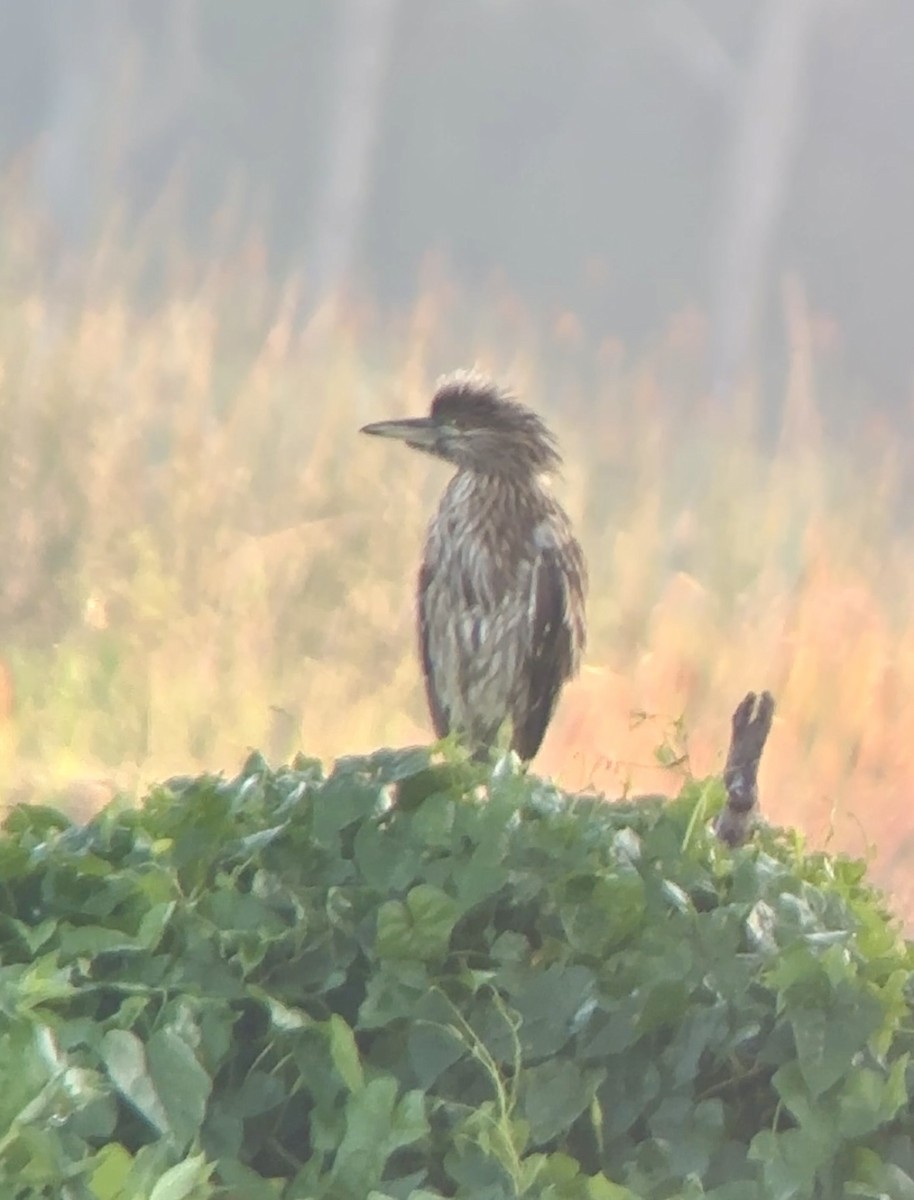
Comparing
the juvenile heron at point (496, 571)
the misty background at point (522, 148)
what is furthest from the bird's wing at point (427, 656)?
the misty background at point (522, 148)

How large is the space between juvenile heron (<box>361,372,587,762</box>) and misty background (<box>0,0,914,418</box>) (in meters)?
0.24

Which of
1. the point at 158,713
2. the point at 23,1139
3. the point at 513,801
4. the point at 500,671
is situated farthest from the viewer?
the point at 158,713

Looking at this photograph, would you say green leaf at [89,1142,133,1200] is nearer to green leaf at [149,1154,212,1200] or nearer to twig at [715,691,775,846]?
green leaf at [149,1154,212,1200]

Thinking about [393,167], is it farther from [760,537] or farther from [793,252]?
[760,537]

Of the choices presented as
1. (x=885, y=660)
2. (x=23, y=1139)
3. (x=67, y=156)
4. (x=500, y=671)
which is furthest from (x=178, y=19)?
(x=23, y=1139)

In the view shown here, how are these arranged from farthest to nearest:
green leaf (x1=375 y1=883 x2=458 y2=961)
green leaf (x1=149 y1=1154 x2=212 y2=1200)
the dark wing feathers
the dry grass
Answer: the dry grass
the dark wing feathers
green leaf (x1=375 y1=883 x2=458 y2=961)
green leaf (x1=149 y1=1154 x2=212 y2=1200)

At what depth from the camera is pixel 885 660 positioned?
1.65 meters

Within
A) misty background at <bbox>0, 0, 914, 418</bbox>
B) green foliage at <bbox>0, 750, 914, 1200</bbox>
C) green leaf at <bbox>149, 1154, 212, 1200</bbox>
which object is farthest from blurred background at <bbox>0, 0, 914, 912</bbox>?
green leaf at <bbox>149, 1154, 212, 1200</bbox>

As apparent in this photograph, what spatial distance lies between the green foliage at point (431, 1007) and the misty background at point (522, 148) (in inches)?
35.8

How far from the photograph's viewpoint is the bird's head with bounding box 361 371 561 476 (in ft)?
4.78

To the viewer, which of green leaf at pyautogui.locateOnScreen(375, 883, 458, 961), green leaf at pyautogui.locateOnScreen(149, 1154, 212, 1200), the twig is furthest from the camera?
the twig

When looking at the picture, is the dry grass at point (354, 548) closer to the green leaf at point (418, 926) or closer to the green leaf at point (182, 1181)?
the green leaf at point (418, 926)

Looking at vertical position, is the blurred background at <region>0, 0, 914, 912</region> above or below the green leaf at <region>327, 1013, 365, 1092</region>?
above

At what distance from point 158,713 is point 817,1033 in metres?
0.99
